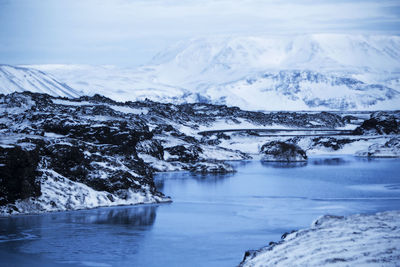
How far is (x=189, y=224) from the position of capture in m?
25.6

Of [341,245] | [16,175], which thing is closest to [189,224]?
[16,175]

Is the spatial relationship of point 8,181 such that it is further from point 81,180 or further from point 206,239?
point 206,239

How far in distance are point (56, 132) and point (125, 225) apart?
21.5 m

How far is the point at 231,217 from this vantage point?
27.8 m

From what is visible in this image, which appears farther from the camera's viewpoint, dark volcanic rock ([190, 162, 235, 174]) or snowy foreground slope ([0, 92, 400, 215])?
dark volcanic rock ([190, 162, 235, 174])

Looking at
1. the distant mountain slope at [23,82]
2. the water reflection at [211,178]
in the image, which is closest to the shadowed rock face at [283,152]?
the water reflection at [211,178]

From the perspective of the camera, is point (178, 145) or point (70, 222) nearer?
point (70, 222)

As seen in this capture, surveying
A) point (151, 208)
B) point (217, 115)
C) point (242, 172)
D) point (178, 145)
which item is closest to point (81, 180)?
point (151, 208)

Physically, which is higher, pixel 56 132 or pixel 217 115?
pixel 217 115

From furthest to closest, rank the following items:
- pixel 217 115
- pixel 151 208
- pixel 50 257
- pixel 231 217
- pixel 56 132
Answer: pixel 217 115, pixel 56 132, pixel 151 208, pixel 231 217, pixel 50 257

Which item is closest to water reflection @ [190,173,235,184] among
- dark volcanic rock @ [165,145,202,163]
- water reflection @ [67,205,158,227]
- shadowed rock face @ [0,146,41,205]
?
dark volcanic rock @ [165,145,202,163]

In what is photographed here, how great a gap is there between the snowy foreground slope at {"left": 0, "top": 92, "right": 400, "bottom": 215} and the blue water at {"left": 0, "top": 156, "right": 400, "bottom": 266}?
118 centimetres

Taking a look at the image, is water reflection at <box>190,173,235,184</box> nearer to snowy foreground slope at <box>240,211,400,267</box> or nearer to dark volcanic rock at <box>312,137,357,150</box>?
snowy foreground slope at <box>240,211,400,267</box>

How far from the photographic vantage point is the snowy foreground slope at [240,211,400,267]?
13.7m
